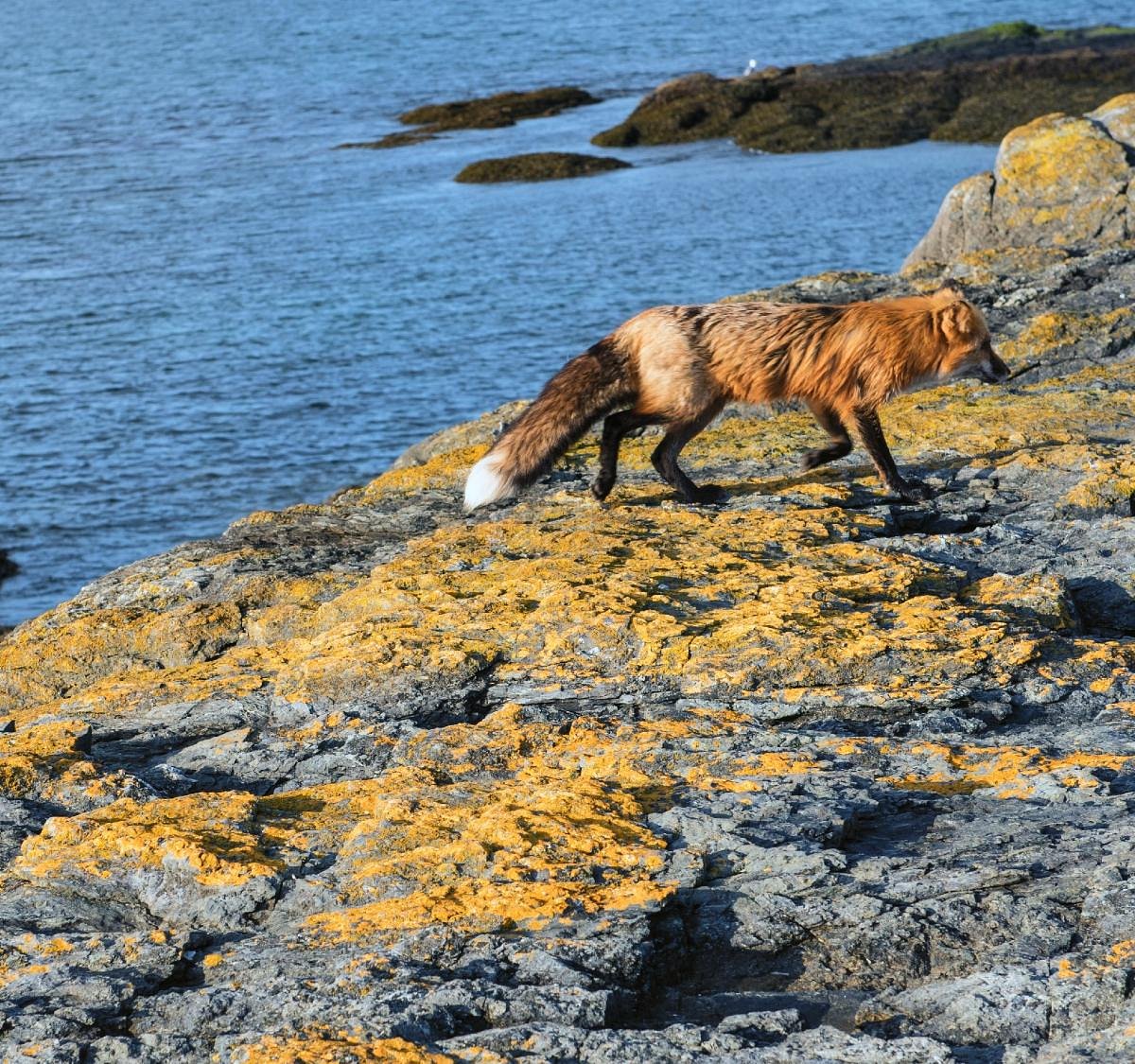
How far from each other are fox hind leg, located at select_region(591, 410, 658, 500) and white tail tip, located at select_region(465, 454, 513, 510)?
56 cm

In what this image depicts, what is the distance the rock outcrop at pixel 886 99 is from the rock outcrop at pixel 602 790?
1437 inches

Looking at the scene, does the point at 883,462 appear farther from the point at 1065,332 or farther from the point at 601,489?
the point at 1065,332

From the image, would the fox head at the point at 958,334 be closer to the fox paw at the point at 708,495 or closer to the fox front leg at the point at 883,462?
the fox front leg at the point at 883,462

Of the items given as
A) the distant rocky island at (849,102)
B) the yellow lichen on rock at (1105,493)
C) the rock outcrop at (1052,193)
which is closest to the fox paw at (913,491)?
the yellow lichen on rock at (1105,493)

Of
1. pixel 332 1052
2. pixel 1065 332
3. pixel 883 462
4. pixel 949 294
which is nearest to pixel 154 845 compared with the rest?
pixel 332 1052

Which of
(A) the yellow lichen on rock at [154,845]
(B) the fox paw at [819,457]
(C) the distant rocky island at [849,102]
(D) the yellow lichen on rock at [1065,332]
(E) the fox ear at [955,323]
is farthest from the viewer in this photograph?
(C) the distant rocky island at [849,102]

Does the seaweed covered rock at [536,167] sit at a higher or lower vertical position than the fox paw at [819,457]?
higher

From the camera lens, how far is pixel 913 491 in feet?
22.9

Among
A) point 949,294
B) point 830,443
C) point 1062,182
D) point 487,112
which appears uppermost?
point 487,112

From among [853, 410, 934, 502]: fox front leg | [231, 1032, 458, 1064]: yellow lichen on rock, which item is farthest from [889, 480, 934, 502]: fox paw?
[231, 1032, 458, 1064]: yellow lichen on rock

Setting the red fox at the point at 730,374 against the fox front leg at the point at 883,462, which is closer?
the fox front leg at the point at 883,462

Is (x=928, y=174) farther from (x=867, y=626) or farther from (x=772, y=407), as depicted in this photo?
(x=867, y=626)

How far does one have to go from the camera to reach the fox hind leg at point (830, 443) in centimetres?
787

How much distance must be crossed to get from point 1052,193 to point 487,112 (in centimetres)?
3937
